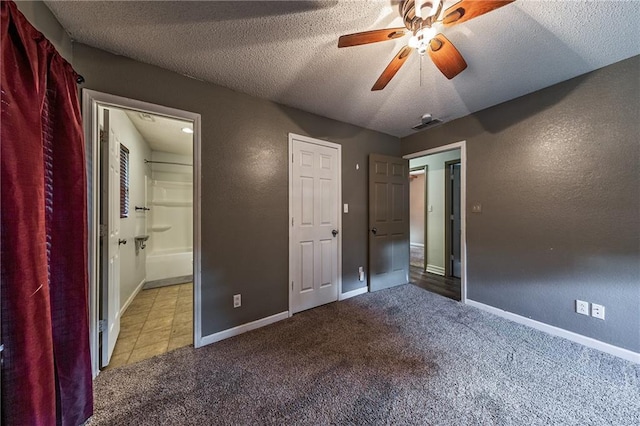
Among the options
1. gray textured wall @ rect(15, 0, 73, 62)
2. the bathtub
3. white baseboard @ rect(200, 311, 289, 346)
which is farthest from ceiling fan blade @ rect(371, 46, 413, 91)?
the bathtub

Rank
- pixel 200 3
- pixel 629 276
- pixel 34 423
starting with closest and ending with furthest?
1. pixel 34 423
2. pixel 200 3
3. pixel 629 276

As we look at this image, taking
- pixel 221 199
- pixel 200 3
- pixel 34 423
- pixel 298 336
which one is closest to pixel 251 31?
pixel 200 3

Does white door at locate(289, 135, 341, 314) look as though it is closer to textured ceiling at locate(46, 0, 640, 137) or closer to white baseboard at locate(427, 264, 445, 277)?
textured ceiling at locate(46, 0, 640, 137)

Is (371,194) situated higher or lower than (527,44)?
lower

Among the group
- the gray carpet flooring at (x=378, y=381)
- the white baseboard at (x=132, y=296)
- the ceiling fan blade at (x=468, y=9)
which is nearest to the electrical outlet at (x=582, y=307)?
the gray carpet flooring at (x=378, y=381)

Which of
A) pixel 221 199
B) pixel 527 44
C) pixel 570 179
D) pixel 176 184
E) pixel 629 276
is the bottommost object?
pixel 629 276

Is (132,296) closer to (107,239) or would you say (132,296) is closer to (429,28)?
(107,239)

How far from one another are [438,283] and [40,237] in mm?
4251

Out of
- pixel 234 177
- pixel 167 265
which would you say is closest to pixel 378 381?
pixel 234 177

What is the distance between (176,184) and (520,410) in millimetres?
5204

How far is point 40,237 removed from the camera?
998 mm

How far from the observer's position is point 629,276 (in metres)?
1.81

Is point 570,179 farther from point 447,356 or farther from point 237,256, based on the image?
point 237,256

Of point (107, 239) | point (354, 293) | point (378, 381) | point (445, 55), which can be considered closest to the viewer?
point (445, 55)
